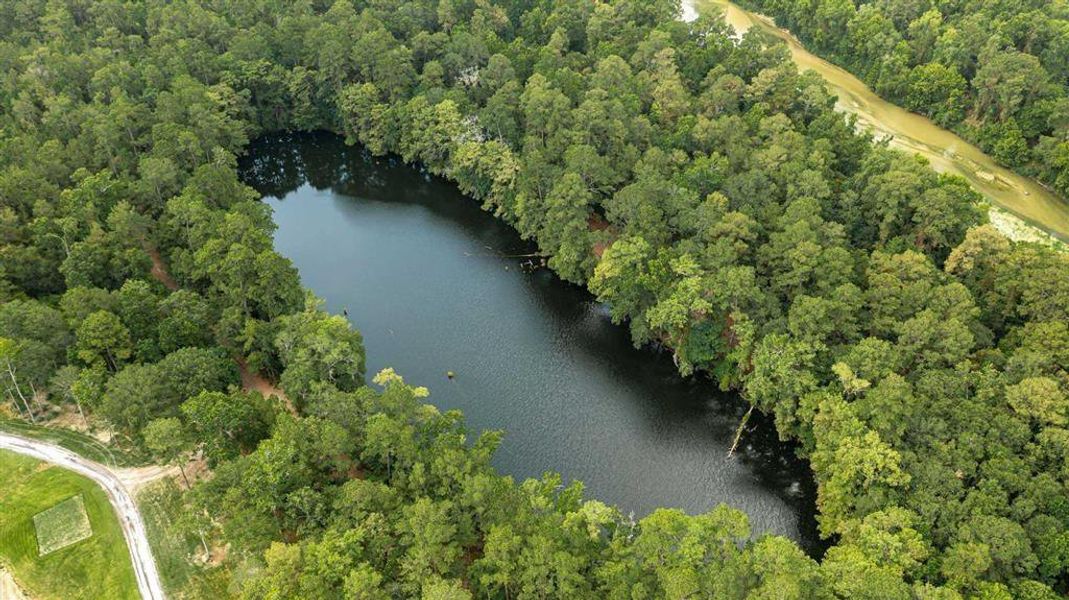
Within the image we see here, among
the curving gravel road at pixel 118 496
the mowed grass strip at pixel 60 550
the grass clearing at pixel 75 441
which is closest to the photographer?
the mowed grass strip at pixel 60 550

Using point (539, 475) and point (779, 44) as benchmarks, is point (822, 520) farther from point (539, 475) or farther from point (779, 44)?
point (779, 44)

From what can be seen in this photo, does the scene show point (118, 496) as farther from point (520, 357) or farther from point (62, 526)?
point (520, 357)

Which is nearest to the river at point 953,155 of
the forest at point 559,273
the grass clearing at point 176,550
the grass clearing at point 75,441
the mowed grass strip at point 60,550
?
the forest at point 559,273

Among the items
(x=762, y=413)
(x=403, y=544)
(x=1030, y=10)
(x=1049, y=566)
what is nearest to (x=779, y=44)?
(x=1030, y=10)

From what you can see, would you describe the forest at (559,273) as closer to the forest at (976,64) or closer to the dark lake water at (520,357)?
the forest at (976,64)

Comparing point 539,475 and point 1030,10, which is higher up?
point 1030,10

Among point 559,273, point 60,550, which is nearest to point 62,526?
point 60,550

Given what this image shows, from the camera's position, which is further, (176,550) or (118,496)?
(118,496)
